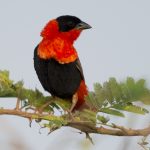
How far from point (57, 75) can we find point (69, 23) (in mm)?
795

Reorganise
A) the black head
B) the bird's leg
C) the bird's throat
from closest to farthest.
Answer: the bird's leg → the bird's throat → the black head

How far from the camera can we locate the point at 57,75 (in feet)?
15.0

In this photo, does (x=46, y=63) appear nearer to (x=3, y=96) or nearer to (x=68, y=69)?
(x=68, y=69)

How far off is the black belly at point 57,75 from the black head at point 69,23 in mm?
534

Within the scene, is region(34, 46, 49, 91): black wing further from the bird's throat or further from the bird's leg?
the bird's leg

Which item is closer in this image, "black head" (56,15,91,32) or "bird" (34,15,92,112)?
"bird" (34,15,92,112)

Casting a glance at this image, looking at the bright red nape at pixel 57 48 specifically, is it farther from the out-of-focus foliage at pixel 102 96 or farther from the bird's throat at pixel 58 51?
the out-of-focus foliage at pixel 102 96

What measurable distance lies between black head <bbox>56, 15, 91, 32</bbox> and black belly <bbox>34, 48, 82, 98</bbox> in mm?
534

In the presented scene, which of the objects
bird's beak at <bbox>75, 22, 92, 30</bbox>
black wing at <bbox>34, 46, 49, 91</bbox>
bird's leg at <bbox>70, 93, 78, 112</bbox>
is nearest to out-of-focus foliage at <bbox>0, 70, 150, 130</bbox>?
bird's leg at <bbox>70, 93, 78, 112</bbox>

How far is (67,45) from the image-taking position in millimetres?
4555

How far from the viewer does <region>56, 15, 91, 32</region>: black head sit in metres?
4.97

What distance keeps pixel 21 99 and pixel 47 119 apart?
0.52 metres

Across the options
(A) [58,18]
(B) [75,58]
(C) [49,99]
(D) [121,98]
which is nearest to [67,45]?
(B) [75,58]

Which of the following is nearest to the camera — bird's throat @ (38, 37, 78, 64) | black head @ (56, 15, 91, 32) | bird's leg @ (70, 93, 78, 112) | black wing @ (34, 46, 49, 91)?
bird's leg @ (70, 93, 78, 112)
